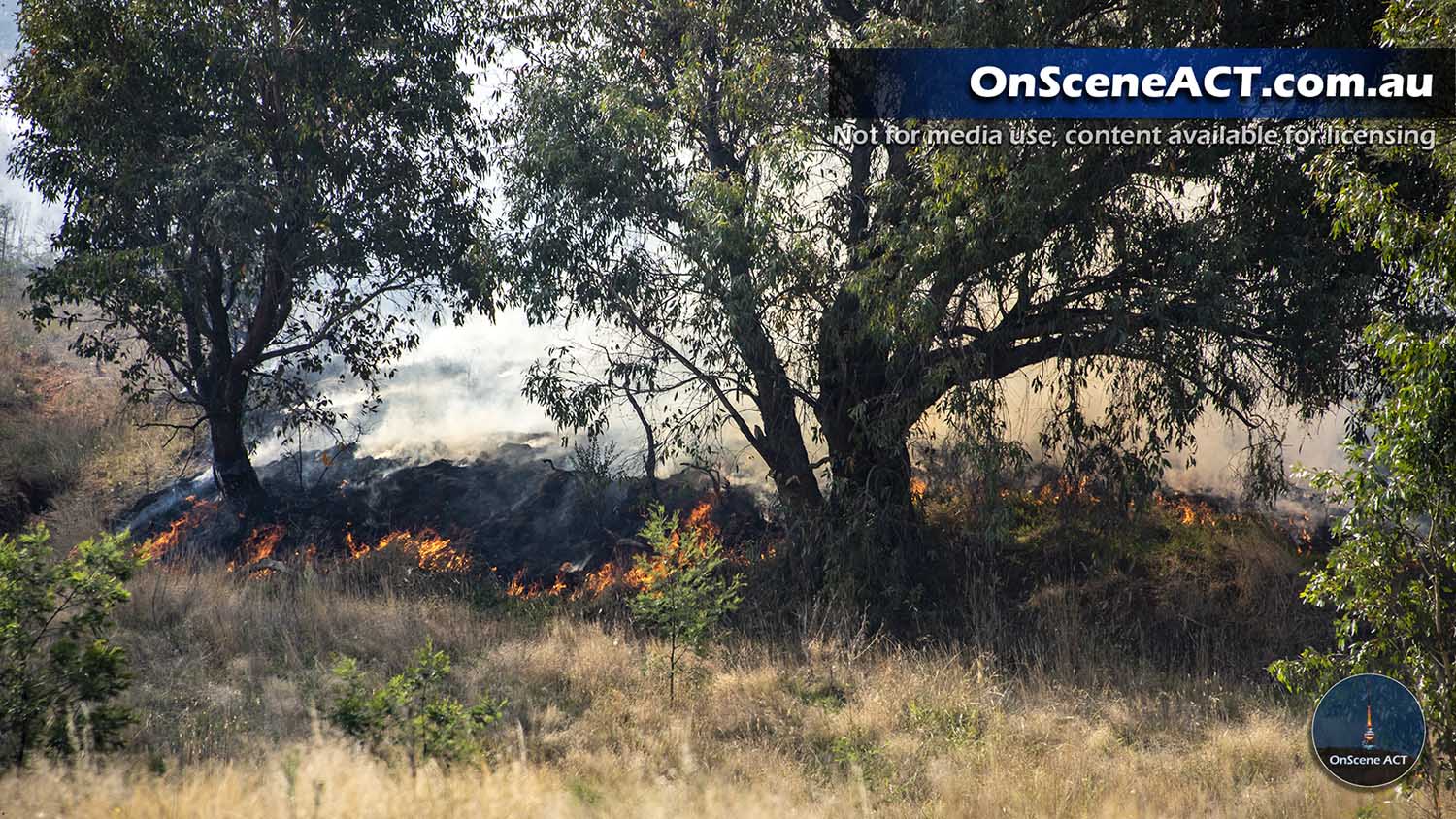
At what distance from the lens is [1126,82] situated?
9133 mm

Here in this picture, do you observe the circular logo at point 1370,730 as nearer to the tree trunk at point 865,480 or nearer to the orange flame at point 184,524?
the tree trunk at point 865,480

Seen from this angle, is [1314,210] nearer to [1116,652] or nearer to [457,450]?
[1116,652]

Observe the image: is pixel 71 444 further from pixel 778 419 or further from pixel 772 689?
pixel 772 689

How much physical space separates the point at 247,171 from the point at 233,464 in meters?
4.77

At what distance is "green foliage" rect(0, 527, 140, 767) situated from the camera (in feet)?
19.8

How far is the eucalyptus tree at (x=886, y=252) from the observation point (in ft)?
30.6

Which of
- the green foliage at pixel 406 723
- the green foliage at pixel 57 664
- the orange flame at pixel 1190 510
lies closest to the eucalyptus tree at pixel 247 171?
the green foliage at pixel 57 664

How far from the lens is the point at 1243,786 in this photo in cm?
719

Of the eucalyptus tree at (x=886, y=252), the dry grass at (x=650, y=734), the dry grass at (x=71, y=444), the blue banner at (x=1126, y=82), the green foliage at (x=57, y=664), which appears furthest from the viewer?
the dry grass at (x=71, y=444)

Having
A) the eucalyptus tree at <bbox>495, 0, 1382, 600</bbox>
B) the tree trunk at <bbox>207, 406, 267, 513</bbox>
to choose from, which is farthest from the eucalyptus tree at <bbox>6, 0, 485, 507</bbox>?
the eucalyptus tree at <bbox>495, 0, 1382, 600</bbox>

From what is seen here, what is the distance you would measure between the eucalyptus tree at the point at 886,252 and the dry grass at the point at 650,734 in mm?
2452

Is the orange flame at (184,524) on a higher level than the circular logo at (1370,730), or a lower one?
higher

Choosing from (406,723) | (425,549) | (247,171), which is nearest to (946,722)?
(406,723)

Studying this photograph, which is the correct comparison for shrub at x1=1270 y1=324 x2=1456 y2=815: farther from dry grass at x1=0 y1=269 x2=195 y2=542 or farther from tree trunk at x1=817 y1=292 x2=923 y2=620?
dry grass at x1=0 y1=269 x2=195 y2=542
